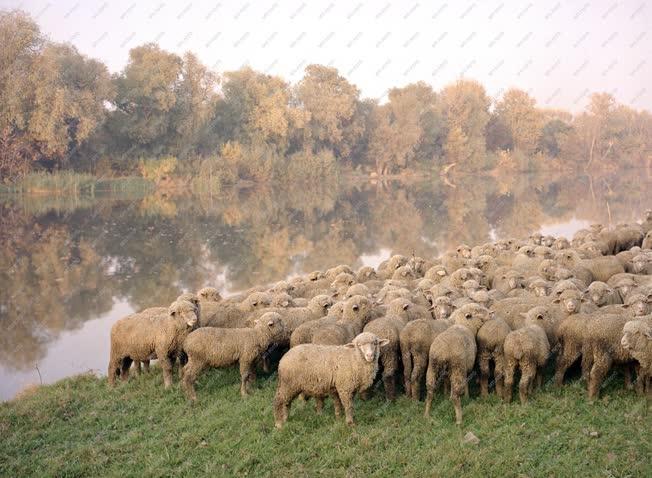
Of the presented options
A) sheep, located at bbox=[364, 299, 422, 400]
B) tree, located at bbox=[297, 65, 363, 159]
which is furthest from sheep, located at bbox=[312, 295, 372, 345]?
tree, located at bbox=[297, 65, 363, 159]

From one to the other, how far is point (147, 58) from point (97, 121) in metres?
8.87

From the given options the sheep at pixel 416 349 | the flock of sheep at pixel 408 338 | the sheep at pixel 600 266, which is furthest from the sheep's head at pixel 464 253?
the sheep at pixel 416 349

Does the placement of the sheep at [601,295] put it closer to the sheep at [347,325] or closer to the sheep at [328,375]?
the sheep at [347,325]

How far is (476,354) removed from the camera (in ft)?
28.5

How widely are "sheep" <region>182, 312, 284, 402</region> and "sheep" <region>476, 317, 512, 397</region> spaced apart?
10.3ft

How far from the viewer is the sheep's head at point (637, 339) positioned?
25.5 feet

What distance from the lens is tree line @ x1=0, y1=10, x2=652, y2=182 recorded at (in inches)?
1946

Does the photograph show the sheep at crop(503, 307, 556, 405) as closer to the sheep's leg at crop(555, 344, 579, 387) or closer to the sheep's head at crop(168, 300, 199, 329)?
the sheep's leg at crop(555, 344, 579, 387)

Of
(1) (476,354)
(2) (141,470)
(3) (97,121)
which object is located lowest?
(2) (141,470)

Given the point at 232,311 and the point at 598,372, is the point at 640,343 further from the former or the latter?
the point at 232,311

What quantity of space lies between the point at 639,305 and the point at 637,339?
1.25 metres

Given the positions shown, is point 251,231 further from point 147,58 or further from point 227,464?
point 147,58

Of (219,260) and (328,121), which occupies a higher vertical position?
(328,121)

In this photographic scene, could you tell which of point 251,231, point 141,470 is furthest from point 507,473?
point 251,231
